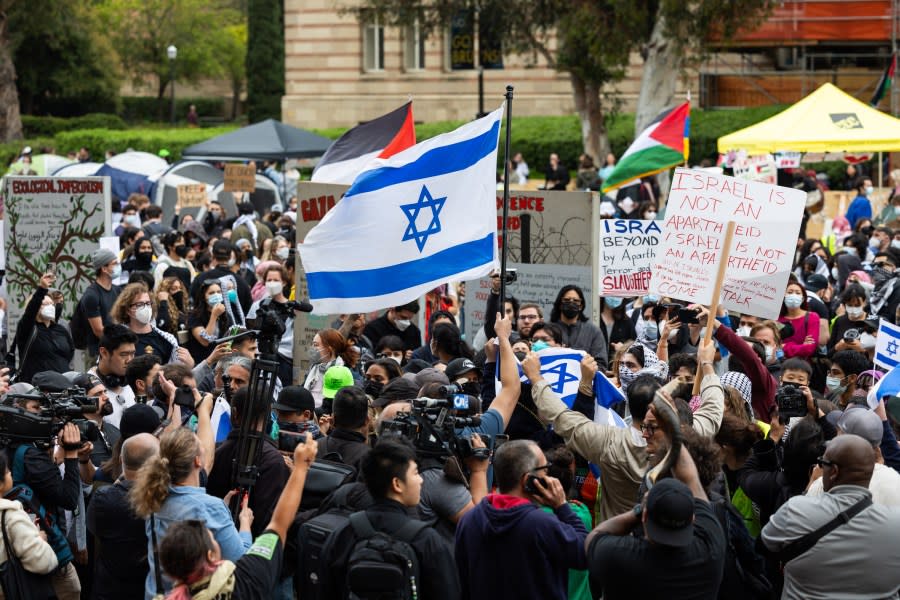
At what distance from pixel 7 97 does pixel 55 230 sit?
1418 inches

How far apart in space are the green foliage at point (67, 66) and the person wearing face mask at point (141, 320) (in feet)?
131

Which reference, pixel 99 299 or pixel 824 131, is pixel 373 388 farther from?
pixel 824 131

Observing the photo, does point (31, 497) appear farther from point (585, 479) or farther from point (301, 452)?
point (585, 479)

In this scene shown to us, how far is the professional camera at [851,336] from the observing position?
31.7 ft

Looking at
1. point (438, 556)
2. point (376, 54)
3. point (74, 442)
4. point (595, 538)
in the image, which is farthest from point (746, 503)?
point (376, 54)

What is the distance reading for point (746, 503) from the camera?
623 cm

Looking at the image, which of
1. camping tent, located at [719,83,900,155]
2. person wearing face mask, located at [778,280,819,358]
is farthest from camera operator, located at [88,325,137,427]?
camping tent, located at [719,83,900,155]

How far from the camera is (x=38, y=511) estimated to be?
6137mm

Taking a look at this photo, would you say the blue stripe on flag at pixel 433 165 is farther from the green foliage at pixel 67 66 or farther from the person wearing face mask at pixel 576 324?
the green foliage at pixel 67 66

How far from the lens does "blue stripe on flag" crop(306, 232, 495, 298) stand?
7656 mm

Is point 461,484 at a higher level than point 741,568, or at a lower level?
higher

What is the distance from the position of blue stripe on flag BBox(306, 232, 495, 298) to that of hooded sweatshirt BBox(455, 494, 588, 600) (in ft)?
8.68

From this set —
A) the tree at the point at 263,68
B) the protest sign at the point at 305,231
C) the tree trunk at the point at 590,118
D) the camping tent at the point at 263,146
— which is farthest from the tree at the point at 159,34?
the protest sign at the point at 305,231

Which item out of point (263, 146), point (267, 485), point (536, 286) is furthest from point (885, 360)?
point (263, 146)
